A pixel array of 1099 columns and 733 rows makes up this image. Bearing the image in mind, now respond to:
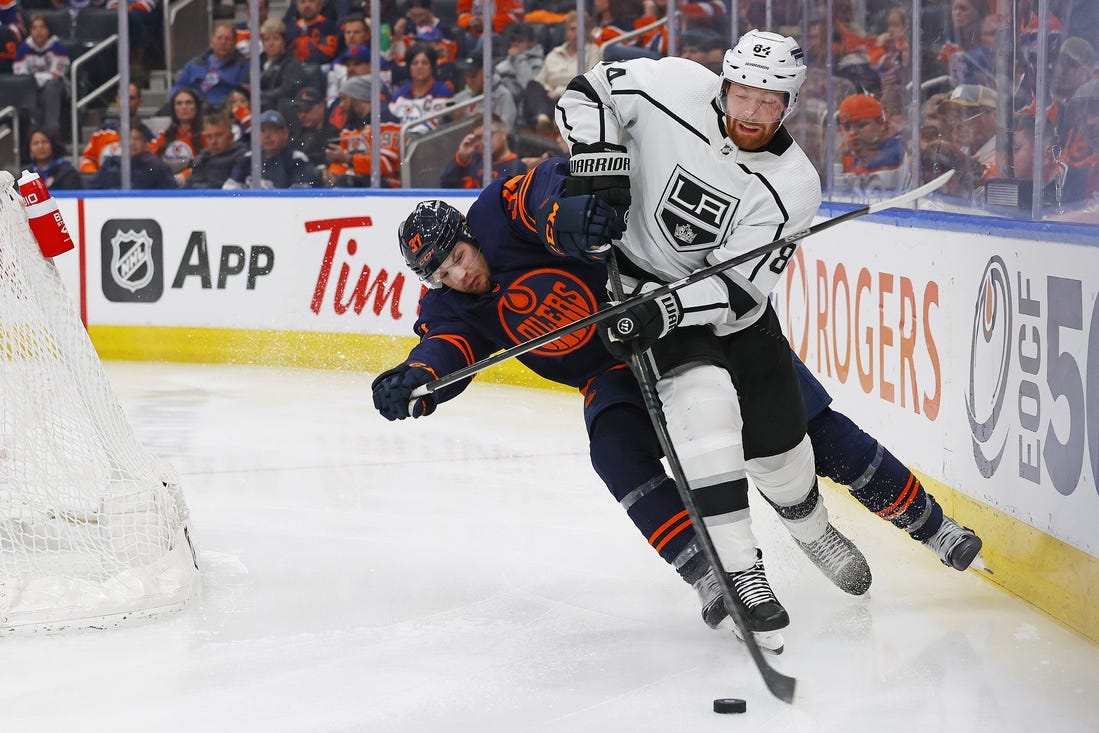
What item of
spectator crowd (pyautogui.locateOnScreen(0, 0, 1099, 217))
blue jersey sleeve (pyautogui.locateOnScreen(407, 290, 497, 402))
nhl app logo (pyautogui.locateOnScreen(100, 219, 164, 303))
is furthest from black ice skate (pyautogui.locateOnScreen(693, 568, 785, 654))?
nhl app logo (pyautogui.locateOnScreen(100, 219, 164, 303))

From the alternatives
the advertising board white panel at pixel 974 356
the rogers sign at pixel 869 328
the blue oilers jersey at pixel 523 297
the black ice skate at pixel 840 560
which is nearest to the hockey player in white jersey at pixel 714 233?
the blue oilers jersey at pixel 523 297

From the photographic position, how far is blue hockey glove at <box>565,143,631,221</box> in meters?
2.55

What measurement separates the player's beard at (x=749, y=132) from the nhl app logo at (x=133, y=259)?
4414 millimetres

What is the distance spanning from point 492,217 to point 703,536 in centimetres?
74

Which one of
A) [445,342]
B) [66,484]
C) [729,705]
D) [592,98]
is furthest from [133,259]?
[729,705]

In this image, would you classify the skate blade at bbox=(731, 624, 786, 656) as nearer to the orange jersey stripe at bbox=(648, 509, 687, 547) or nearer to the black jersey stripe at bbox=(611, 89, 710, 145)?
the orange jersey stripe at bbox=(648, 509, 687, 547)

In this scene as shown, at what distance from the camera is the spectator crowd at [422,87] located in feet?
14.6

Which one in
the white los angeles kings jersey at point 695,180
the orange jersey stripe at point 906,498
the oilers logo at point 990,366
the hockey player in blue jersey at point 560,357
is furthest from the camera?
the oilers logo at point 990,366

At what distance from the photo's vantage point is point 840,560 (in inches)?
115

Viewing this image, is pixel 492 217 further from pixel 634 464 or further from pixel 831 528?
pixel 831 528

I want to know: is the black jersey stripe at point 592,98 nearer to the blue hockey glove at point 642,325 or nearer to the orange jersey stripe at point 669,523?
the blue hockey glove at point 642,325

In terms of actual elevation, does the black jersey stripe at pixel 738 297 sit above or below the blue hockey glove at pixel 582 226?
below

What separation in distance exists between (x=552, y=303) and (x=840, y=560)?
0.76 meters

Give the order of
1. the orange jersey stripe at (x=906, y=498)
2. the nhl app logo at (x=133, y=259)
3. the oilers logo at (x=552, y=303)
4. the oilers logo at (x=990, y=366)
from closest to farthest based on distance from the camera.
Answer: the oilers logo at (x=552, y=303) → the orange jersey stripe at (x=906, y=498) → the oilers logo at (x=990, y=366) → the nhl app logo at (x=133, y=259)
